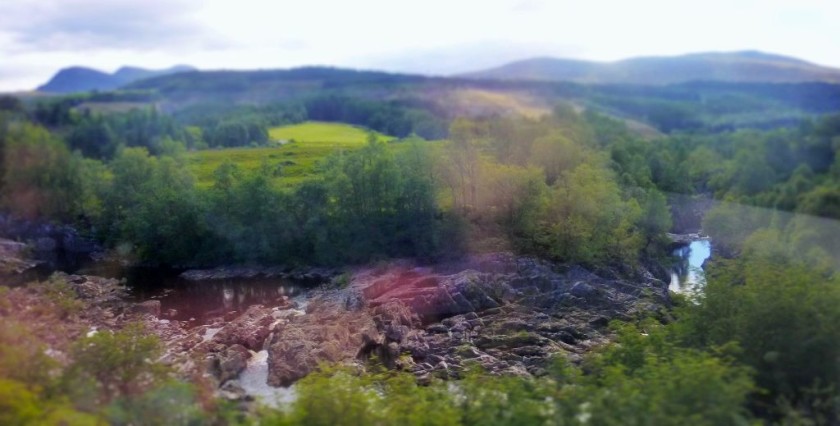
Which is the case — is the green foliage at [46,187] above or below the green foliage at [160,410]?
below

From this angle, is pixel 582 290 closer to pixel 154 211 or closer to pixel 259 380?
pixel 259 380

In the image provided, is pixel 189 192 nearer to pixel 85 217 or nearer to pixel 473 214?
pixel 85 217

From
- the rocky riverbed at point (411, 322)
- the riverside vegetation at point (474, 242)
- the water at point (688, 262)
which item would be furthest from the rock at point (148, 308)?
the water at point (688, 262)

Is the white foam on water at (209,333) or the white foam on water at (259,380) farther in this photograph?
the white foam on water at (209,333)

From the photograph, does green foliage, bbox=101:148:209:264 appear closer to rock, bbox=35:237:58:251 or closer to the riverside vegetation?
the riverside vegetation

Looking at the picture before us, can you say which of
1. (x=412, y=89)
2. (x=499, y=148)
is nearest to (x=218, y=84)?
(x=412, y=89)

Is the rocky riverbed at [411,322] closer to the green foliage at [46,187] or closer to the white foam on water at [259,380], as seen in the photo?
the white foam on water at [259,380]

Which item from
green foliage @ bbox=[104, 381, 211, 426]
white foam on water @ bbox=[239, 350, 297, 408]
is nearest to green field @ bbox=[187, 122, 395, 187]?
white foam on water @ bbox=[239, 350, 297, 408]
